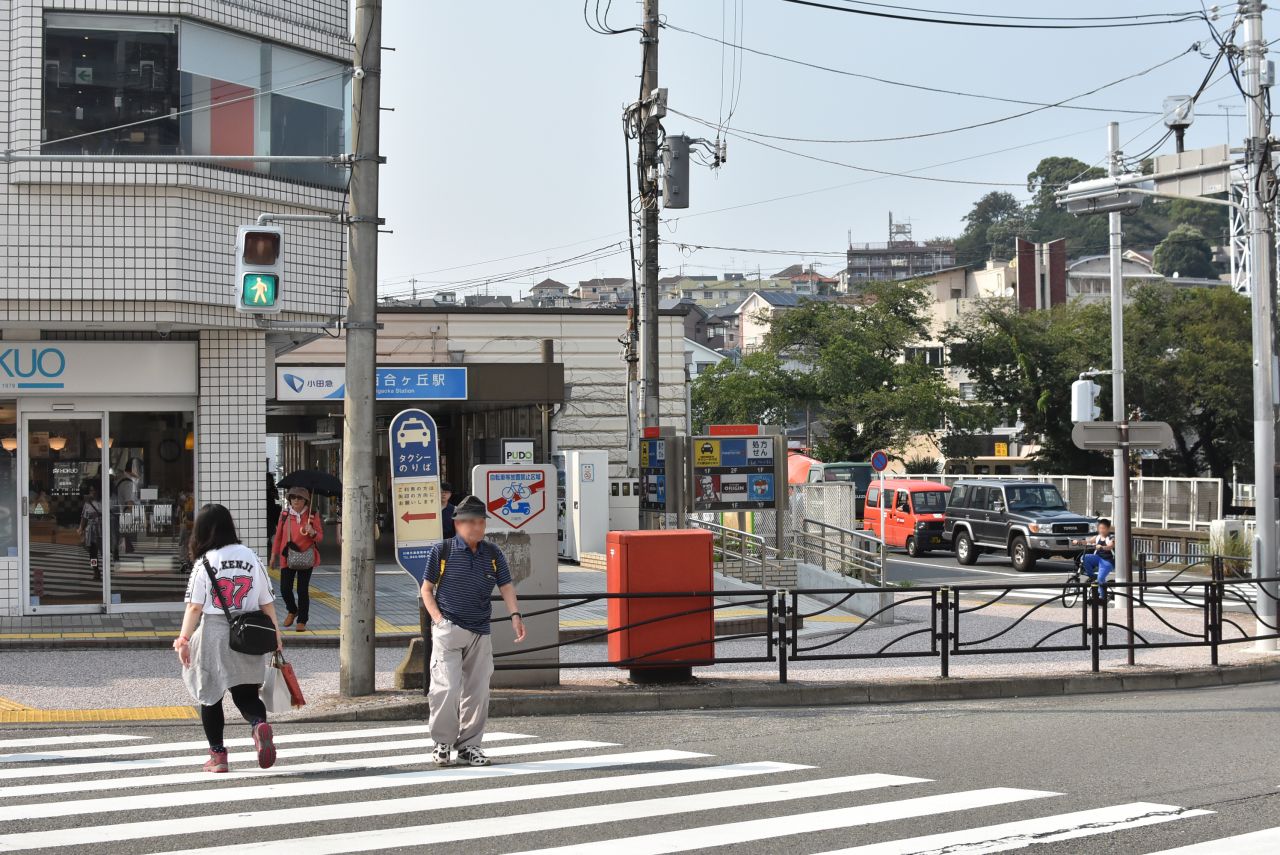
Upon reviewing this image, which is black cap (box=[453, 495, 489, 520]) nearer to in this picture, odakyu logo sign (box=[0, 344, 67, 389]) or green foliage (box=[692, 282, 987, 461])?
odakyu logo sign (box=[0, 344, 67, 389])

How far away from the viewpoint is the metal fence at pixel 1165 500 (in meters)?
37.2

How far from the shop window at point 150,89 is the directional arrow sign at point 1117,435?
36.2ft

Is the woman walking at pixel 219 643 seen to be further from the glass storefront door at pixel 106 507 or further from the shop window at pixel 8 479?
the shop window at pixel 8 479

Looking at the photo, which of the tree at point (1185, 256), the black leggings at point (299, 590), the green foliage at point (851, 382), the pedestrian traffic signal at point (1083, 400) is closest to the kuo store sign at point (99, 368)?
the black leggings at point (299, 590)

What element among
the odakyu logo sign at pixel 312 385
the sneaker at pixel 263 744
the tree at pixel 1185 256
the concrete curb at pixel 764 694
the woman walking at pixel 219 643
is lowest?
the concrete curb at pixel 764 694

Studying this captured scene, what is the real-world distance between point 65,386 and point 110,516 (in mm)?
1741

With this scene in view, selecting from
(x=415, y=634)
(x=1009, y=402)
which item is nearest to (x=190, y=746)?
(x=415, y=634)

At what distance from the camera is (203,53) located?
1688cm

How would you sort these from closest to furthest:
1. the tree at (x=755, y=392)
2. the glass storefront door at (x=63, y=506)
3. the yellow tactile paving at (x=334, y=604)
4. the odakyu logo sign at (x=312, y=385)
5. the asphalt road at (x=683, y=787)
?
the asphalt road at (x=683, y=787) → the glass storefront door at (x=63, y=506) → the yellow tactile paving at (x=334, y=604) → the odakyu logo sign at (x=312, y=385) → the tree at (x=755, y=392)

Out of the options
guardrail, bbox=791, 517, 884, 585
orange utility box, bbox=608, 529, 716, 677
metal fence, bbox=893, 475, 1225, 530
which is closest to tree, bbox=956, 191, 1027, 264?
metal fence, bbox=893, 475, 1225, 530

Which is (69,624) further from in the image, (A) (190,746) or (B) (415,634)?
(A) (190,746)

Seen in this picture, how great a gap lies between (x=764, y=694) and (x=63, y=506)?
981 centimetres

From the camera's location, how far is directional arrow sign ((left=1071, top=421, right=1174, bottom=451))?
17469mm

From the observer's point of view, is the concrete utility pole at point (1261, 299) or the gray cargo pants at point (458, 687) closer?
the gray cargo pants at point (458, 687)
